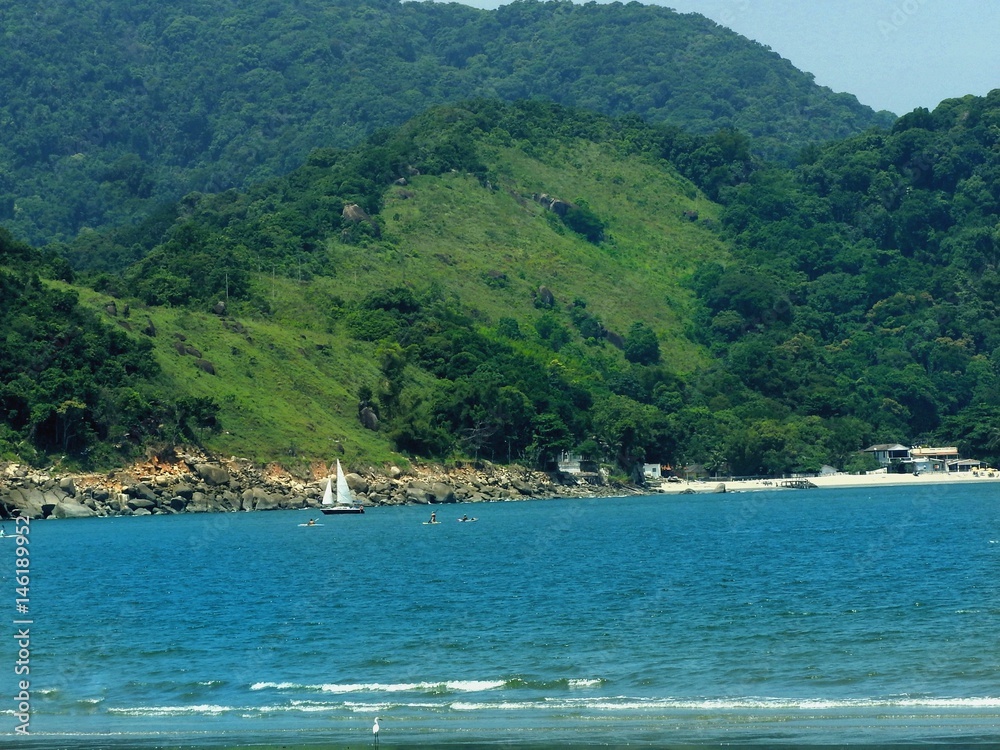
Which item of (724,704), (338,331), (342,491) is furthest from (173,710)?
(338,331)

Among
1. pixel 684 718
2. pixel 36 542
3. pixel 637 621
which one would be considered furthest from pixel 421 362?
pixel 684 718

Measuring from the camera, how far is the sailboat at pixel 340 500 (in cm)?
11650

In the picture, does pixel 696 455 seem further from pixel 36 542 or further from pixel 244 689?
pixel 244 689

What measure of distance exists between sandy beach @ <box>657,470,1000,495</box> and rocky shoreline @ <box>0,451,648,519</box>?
82.6ft

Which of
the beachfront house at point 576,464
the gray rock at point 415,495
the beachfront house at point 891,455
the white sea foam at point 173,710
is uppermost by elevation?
the beachfront house at point 891,455

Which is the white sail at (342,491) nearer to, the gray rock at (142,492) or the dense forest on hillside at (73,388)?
the dense forest on hillside at (73,388)

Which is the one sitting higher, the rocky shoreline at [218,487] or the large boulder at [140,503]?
the rocky shoreline at [218,487]

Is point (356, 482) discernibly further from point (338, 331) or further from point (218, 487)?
point (338, 331)

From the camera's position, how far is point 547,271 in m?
199

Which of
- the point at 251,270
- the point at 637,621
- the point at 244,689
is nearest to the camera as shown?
the point at 244,689

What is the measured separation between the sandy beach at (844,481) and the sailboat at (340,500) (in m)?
52.6

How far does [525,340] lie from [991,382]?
62159 mm

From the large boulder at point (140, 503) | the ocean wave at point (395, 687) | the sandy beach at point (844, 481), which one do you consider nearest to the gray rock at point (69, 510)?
the large boulder at point (140, 503)
